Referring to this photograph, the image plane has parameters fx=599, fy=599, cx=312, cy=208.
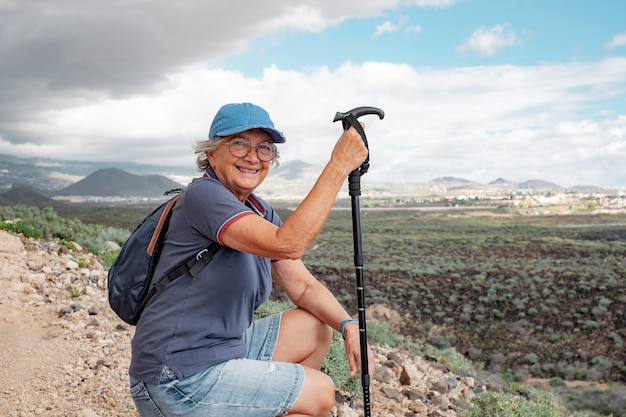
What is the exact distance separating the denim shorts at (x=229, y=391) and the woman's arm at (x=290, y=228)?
0.51m

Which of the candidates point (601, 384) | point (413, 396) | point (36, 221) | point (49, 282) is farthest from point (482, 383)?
point (36, 221)

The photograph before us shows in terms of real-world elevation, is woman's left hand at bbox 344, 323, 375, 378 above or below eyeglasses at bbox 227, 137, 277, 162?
below

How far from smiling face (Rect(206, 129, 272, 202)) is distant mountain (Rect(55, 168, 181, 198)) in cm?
14821

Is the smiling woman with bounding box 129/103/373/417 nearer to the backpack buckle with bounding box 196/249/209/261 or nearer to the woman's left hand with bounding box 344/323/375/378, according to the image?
the backpack buckle with bounding box 196/249/209/261

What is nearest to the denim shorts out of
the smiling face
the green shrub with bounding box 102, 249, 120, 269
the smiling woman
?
the smiling woman

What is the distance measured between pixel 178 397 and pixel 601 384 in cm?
1253

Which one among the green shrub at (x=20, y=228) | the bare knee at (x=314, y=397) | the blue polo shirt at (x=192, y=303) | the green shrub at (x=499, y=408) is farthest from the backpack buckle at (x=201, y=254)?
the green shrub at (x=20, y=228)

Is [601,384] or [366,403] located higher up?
[366,403]

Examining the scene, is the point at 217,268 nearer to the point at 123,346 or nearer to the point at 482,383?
the point at 123,346

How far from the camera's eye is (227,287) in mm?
2305

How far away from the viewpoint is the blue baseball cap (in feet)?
7.57

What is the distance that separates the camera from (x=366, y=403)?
3008 mm

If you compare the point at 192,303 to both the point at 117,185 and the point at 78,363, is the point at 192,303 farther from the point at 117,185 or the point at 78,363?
the point at 117,185

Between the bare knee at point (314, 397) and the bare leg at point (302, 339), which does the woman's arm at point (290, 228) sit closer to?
the bare knee at point (314, 397)
